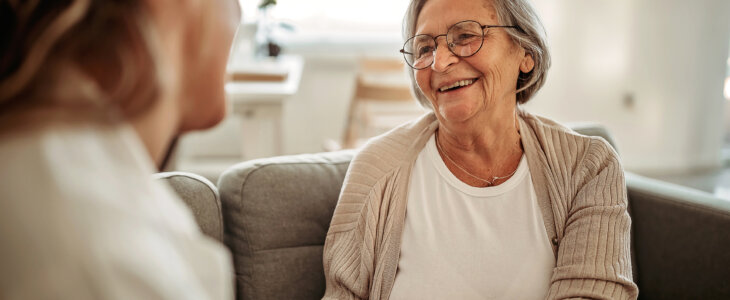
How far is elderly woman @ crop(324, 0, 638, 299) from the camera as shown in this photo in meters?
1.33

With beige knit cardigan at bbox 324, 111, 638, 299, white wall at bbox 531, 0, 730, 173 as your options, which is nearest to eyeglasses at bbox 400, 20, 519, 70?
beige knit cardigan at bbox 324, 111, 638, 299

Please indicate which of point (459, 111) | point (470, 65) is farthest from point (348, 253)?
point (470, 65)

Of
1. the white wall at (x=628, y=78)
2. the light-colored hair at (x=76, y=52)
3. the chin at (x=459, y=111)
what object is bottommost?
the white wall at (x=628, y=78)

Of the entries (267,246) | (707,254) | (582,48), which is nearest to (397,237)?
(267,246)

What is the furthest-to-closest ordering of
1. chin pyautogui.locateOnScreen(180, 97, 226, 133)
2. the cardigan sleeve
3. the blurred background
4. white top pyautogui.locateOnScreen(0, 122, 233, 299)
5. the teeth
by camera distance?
the blurred background < the teeth < the cardigan sleeve < chin pyautogui.locateOnScreen(180, 97, 226, 133) < white top pyautogui.locateOnScreen(0, 122, 233, 299)

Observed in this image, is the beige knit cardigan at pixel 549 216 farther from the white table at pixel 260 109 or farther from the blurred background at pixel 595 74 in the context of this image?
the blurred background at pixel 595 74

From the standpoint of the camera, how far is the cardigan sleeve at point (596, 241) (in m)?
1.23

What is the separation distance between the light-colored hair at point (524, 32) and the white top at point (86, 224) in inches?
44.2

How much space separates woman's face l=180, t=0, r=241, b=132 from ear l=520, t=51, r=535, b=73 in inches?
39.1

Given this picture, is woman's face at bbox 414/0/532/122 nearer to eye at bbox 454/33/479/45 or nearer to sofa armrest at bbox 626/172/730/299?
eye at bbox 454/33/479/45

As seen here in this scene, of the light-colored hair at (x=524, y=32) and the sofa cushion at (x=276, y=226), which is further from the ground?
the light-colored hair at (x=524, y=32)

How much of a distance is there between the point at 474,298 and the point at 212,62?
2.96 ft

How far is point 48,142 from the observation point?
45cm

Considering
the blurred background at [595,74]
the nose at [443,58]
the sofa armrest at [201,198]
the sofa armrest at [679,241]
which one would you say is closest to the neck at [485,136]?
the nose at [443,58]
